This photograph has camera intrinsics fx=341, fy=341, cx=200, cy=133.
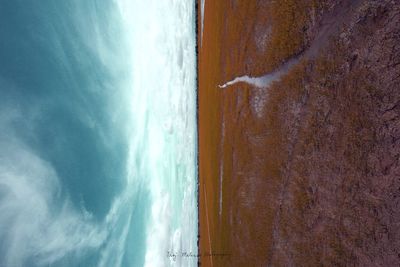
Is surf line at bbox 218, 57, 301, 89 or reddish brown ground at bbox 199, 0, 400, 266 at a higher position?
surf line at bbox 218, 57, 301, 89

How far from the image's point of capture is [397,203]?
10.6 meters

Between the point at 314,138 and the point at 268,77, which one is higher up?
the point at 268,77

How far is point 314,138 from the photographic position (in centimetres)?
1463

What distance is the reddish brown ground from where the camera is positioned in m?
11.3

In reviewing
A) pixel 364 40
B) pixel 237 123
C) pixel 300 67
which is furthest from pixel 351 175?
pixel 237 123

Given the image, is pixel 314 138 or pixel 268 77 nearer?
pixel 314 138

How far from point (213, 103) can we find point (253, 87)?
345 inches

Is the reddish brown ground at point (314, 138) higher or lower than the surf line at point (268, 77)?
lower

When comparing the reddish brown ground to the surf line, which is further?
the surf line

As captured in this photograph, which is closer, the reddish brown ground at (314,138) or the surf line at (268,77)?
the reddish brown ground at (314,138)

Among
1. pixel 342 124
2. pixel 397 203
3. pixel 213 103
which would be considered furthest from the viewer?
pixel 213 103

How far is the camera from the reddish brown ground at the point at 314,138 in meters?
11.3

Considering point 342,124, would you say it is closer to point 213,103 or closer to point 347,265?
point 347,265

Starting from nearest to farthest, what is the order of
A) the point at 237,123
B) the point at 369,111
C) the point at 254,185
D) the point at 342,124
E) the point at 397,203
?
the point at 397,203, the point at 369,111, the point at 342,124, the point at 254,185, the point at 237,123
